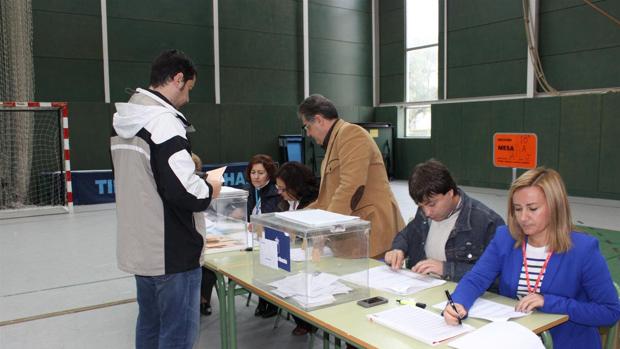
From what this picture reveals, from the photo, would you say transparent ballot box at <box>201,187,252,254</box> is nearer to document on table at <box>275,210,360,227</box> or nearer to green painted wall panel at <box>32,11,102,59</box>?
document on table at <box>275,210,360,227</box>

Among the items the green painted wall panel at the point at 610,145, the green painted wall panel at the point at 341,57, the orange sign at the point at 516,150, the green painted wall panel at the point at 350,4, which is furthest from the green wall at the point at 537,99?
the orange sign at the point at 516,150

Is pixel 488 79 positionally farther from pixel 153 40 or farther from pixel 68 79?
pixel 68 79

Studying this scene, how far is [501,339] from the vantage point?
4.92 feet

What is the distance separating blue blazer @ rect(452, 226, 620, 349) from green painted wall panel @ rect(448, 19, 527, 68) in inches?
321

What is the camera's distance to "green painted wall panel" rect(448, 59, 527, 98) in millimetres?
9219

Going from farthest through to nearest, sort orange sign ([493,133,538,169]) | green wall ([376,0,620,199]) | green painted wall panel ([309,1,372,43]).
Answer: green painted wall panel ([309,1,372,43]), green wall ([376,0,620,199]), orange sign ([493,133,538,169])

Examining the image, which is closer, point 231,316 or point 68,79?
point 231,316

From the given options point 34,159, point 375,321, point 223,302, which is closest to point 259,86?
point 34,159

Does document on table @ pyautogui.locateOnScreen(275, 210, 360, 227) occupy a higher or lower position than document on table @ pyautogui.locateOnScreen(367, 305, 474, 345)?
higher

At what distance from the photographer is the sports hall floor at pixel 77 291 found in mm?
3242

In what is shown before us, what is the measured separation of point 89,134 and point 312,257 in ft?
25.9

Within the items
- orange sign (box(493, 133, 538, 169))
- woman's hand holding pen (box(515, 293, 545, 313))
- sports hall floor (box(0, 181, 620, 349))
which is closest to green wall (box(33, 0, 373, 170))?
sports hall floor (box(0, 181, 620, 349))

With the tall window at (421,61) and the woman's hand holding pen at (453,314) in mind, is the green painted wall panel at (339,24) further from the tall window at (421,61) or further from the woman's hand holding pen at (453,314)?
the woman's hand holding pen at (453,314)

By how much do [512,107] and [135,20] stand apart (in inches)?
280
